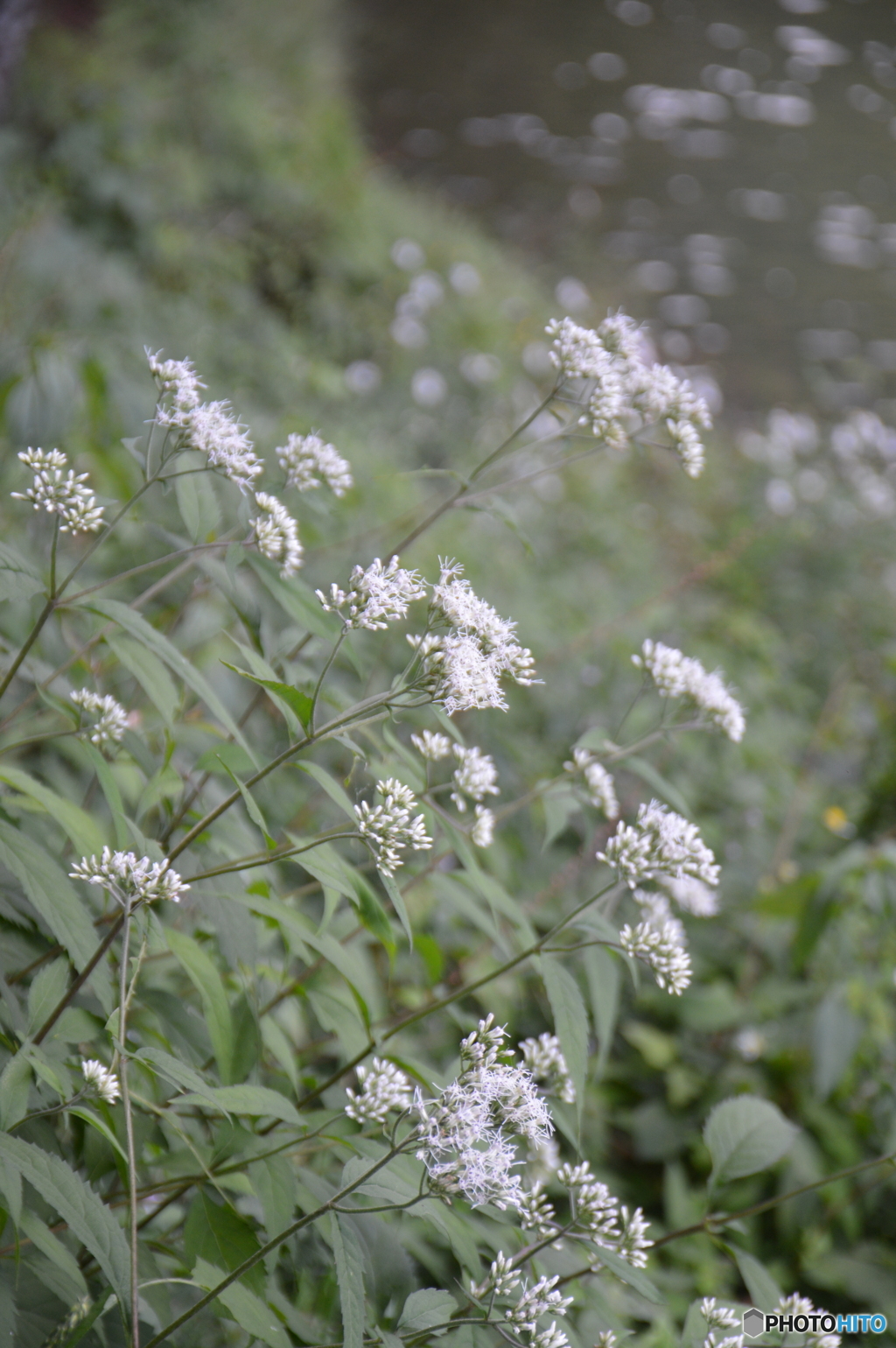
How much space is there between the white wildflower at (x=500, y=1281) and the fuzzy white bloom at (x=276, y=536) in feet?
2.53

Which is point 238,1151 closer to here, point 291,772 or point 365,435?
point 291,772

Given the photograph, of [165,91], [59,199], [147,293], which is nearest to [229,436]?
[147,293]

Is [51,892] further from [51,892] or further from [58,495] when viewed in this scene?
[58,495]

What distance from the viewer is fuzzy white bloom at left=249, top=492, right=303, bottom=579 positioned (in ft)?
3.67

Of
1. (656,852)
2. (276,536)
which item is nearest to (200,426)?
(276,536)

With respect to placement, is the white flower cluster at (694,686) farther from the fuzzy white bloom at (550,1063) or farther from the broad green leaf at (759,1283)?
the broad green leaf at (759,1283)

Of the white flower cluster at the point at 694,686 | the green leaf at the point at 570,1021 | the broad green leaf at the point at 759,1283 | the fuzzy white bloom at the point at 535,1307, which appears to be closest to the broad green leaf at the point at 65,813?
the green leaf at the point at 570,1021

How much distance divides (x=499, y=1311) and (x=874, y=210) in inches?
458

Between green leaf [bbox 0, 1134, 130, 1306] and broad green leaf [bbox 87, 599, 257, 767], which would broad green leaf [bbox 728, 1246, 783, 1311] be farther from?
broad green leaf [bbox 87, 599, 257, 767]

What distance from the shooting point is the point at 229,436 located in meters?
1.12

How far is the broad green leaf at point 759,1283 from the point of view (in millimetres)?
1080

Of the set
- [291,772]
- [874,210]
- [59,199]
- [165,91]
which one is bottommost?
[291,772]

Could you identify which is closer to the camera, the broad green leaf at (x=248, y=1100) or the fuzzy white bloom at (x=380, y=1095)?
the broad green leaf at (x=248, y=1100)

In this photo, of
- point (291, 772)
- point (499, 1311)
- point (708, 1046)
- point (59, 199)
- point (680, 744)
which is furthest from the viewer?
point (59, 199)
